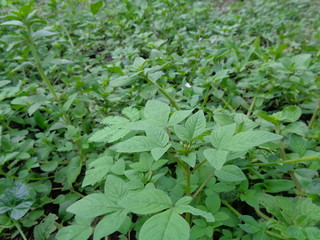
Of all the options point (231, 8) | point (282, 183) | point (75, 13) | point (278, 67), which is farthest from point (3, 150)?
point (231, 8)

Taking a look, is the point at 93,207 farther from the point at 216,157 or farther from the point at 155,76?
the point at 155,76

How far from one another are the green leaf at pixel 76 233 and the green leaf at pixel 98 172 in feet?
0.50

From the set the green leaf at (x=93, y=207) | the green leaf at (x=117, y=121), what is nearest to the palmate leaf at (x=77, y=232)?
the green leaf at (x=93, y=207)

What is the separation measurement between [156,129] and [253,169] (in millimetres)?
589

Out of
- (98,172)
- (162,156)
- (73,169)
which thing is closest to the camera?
(98,172)

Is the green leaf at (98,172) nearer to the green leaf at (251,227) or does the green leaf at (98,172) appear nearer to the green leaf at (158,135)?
the green leaf at (158,135)

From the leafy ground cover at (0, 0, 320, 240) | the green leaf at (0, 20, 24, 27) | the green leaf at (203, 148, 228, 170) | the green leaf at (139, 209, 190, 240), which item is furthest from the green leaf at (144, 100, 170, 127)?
the green leaf at (0, 20, 24, 27)

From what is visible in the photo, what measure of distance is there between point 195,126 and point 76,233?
Result: 0.55m

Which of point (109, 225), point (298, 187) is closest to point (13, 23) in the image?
point (109, 225)

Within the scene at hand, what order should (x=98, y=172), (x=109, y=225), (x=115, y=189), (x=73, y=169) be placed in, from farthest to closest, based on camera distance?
(x=73, y=169) → (x=98, y=172) → (x=115, y=189) → (x=109, y=225)

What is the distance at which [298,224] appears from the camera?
0.82 meters

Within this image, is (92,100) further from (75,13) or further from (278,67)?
(75,13)

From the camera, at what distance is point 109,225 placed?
717 millimetres

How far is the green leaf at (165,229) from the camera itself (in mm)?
594
